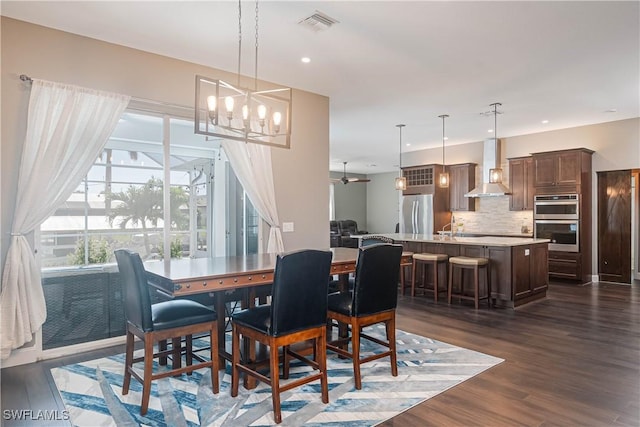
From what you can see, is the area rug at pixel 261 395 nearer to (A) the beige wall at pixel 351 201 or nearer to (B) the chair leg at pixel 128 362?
(B) the chair leg at pixel 128 362

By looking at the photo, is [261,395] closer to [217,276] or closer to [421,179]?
[217,276]

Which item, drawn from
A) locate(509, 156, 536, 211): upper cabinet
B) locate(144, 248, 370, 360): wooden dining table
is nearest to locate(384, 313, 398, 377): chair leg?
locate(144, 248, 370, 360): wooden dining table

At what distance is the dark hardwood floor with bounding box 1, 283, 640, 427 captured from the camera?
250cm

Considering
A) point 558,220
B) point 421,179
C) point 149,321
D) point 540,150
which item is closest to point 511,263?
point 558,220

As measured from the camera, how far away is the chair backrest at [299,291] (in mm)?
2465

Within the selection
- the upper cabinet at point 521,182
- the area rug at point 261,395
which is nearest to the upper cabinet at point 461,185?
the upper cabinet at point 521,182

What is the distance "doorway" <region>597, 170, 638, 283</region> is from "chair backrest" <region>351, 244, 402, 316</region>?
6.28 meters

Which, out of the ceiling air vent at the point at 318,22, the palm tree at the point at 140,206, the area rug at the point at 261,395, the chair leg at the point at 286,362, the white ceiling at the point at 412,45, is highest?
the white ceiling at the point at 412,45

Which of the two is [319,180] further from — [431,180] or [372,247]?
[431,180]

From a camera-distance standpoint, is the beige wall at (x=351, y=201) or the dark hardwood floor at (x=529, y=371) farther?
the beige wall at (x=351, y=201)

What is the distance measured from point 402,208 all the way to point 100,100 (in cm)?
722

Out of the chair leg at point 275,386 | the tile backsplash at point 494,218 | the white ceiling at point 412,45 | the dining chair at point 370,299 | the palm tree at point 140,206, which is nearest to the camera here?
the chair leg at point 275,386

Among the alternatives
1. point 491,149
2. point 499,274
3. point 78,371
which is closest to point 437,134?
point 491,149

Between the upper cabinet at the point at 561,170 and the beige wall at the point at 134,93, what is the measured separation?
4571mm
